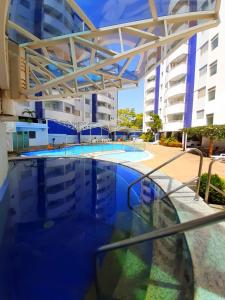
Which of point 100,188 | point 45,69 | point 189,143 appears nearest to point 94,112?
point 189,143

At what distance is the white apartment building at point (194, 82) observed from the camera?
1917 cm

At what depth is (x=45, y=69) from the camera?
32.8 ft

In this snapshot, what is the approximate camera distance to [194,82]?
2541 centimetres

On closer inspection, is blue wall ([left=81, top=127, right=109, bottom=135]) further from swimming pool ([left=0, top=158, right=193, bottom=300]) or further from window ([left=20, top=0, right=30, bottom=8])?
window ([left=20, top=0, right=30, bottom=8])

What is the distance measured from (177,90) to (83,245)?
28.6 metres

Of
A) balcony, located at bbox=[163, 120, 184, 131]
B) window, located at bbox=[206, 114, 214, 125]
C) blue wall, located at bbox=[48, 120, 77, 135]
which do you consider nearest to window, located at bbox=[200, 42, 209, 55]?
window, located at bbox=[206, 114, 214, 125]

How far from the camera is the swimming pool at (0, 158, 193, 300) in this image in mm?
2801

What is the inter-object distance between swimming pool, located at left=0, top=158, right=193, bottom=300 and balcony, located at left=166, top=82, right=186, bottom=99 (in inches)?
941

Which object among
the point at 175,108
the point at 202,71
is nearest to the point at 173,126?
the point at 175,108

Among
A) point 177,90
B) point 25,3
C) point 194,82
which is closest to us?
point 25,3

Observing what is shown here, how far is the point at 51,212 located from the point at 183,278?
4247mm

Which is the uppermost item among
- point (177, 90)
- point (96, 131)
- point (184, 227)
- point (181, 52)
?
point (181, 52)

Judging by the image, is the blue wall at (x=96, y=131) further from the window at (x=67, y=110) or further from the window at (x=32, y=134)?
the window at (x=32, y=134)

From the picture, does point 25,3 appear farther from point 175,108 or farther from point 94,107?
point 94,107
